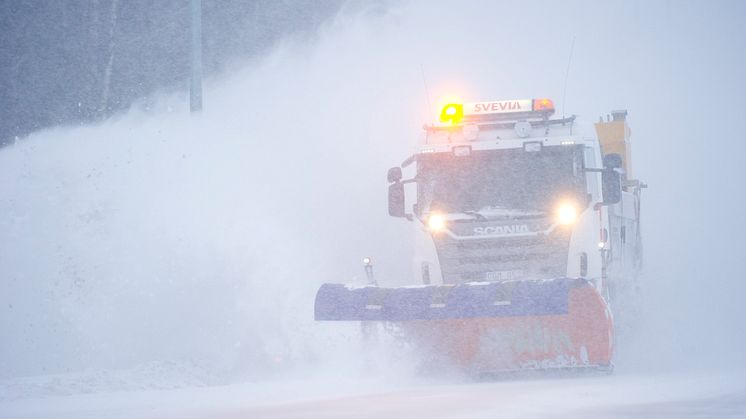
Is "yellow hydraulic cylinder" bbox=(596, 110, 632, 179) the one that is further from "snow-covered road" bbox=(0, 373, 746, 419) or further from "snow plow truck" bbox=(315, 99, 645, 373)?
"snow-covered road" bbox=(0, 373, 746, 419)

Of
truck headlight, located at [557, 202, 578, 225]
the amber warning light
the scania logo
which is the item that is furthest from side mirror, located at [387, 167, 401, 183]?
truck headlight, located at [557, 202, 578, 225]

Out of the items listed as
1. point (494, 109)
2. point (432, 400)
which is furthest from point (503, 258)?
point (432, 400)

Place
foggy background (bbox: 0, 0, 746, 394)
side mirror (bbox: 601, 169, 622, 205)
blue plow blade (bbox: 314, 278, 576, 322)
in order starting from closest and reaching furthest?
1. blue plow blade (bbox: 314, 278, 576, 322)
2. side mirror (bbox: 601, 169, 622, 205)
3. foggy background (bbox: 0, 0, 746, 394)

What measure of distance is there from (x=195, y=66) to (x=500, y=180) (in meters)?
5.40

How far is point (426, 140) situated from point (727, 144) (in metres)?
9.94

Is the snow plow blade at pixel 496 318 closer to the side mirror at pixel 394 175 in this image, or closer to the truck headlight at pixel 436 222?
the truck headlight at pixel 436 222

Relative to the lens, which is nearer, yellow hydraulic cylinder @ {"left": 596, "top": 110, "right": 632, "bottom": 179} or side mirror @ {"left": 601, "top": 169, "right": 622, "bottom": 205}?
side mirror @ {"left": 601, "top": 169, "right": 622, "bottom": 205}

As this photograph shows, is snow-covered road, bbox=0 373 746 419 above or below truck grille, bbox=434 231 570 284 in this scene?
below

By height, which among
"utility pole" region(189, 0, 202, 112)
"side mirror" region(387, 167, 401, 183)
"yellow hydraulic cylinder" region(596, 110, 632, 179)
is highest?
"utility pole" region(189, 0, 202, 112)

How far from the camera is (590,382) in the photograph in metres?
10.2

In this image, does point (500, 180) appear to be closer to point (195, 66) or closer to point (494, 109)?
point (494, 109)

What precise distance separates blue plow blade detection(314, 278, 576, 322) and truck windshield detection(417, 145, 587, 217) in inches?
51.9

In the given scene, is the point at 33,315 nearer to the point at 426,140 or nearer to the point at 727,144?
the point at 426,140

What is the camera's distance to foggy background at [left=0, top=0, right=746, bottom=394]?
13375mm
